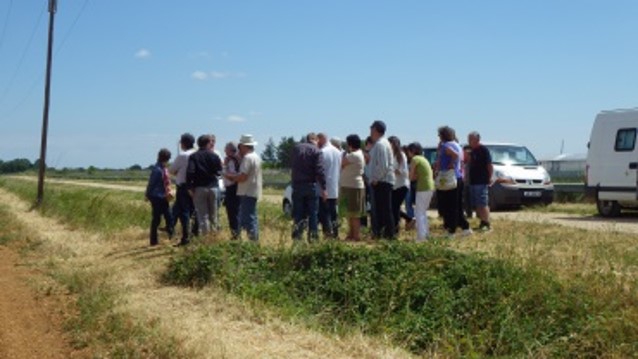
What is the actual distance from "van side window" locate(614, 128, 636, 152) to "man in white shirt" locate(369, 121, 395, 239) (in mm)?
7717

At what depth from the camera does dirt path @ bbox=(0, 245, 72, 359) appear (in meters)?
6.46

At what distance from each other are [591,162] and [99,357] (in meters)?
13.9

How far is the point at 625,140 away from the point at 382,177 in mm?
8102

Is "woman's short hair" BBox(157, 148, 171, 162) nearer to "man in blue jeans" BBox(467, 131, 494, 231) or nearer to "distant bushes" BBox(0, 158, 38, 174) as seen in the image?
"man in blue jeans" BBox(467, 131, 494, 231)

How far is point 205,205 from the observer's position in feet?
36.6

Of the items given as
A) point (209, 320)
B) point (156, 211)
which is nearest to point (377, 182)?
point (156, 211)

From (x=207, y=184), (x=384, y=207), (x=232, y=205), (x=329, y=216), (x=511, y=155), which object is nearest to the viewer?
(x=384, y=207)

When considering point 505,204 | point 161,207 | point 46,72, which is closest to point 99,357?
point 161,207

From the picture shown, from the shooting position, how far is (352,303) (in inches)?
312

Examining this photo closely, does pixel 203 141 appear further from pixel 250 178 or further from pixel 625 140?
pixel 625 140

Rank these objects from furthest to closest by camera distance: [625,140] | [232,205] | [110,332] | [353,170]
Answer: [625,140] < [232,205] < [353,170] < [110,332]

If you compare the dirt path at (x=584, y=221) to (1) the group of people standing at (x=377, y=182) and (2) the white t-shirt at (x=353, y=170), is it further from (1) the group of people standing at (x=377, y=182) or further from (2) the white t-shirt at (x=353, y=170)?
(2) the white t-shirt at (x=353, y=170)

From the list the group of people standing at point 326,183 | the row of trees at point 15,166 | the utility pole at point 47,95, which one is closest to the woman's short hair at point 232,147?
the group of people standing at point 326,183

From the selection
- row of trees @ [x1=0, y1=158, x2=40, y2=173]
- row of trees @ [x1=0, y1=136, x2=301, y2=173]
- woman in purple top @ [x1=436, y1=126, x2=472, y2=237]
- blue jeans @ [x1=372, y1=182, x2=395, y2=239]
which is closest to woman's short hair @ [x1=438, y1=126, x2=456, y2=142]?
woman in purple top @ [x1=436, y1=126, x2=472, y2=237]
